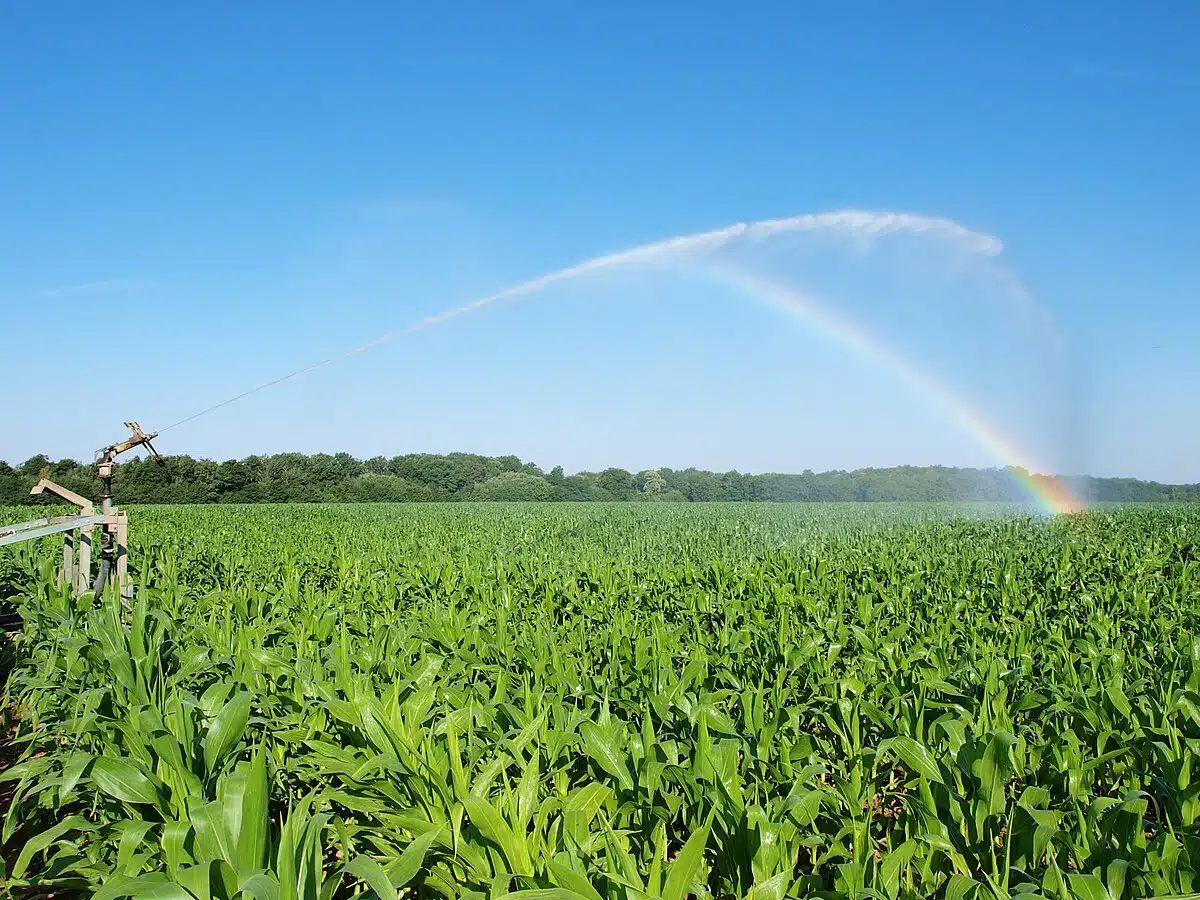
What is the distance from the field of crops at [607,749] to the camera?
244cm

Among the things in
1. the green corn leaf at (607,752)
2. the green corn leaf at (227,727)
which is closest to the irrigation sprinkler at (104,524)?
the green corn leaf at (227,727)

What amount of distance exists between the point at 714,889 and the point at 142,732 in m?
2.42

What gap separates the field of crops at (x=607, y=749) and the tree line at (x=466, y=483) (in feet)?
104

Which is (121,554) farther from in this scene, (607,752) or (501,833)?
(501,833)

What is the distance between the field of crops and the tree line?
31.8 meters

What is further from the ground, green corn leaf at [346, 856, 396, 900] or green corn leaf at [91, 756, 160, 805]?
green corn leaf at [346, 856, 396, 900]

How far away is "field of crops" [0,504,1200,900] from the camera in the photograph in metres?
2.44

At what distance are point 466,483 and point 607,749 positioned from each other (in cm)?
7558

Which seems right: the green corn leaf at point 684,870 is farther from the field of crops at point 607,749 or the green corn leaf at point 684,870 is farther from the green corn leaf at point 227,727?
the green corn leaf at point 227,727

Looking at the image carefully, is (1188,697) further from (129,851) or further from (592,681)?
(129,851)

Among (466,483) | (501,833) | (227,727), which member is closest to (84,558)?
(227,727)

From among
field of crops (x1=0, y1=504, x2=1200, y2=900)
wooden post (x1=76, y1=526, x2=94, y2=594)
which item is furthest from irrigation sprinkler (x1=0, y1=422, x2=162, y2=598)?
field of crops (x1=0, y1=504, x2=1200, y2=900)

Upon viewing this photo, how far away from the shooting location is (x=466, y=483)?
77.6 meters

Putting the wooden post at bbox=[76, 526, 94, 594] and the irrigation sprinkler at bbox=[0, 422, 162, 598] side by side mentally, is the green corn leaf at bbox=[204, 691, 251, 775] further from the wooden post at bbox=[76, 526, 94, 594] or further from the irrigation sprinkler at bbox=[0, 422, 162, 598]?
the wooden post at bbox=[76, 526, 94, 594]
